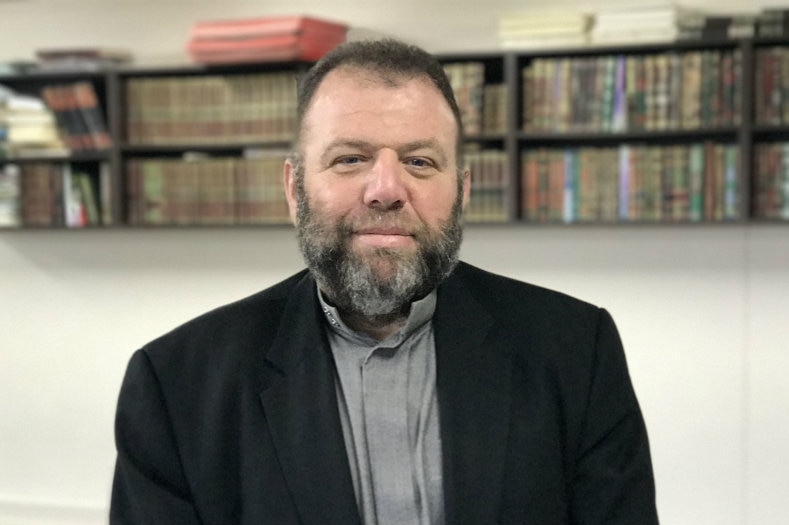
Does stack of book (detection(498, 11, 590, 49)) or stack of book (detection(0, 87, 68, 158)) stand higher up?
stack of book (detection(498, 11, 590, 49))

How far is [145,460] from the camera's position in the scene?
1344 mm

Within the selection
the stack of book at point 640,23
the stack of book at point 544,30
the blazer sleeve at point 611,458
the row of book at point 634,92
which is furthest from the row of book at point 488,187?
the blazer sleeve at point 611,458

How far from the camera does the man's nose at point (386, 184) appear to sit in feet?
4.15

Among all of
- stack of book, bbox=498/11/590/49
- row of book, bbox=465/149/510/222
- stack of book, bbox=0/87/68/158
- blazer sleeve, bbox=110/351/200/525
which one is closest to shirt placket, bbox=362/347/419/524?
blazer sleeve, bbox=110/351/200/525

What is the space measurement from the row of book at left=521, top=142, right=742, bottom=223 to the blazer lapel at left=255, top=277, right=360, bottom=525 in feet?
5.86

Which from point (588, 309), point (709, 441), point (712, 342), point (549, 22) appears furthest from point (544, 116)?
point (588, 309)

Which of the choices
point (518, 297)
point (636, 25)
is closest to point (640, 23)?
point (636, 25)

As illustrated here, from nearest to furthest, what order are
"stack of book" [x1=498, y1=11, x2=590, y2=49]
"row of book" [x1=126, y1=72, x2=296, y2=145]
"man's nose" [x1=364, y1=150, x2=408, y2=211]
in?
1. "man's nose" [x1=364, y1=150, x2=408, y2=211]
2. "stack of book" [x1=498, y1=11, x2=590, y2=49]
3. "row of book" [x1=126, y1=72, x2=296, y2=145]

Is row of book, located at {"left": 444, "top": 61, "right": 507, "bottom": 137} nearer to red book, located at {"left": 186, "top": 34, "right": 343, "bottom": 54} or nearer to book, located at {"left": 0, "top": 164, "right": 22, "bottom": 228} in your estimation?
red book, located at {"left": 186, "top": 34, "right": 343, "bottom": 54}

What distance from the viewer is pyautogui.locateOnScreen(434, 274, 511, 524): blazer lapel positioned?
1.30m

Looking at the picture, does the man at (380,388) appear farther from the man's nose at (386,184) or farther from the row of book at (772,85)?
the row of book at (772,85)

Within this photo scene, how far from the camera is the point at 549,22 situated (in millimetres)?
3039

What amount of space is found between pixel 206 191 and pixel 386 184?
7.23 ft

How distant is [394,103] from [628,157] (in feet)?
6.19
